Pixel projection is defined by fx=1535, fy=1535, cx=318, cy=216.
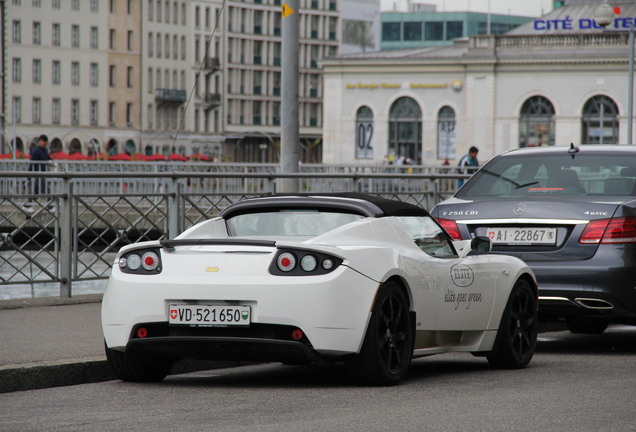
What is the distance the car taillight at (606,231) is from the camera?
1098 cm

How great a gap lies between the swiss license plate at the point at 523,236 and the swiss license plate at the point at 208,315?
3.14 metres

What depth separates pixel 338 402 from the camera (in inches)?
324

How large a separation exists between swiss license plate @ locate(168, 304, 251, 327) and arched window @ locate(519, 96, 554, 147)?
92230 millimetres

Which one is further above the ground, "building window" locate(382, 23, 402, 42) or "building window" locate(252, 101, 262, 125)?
"building window" locate(382, 23, 402, 42)

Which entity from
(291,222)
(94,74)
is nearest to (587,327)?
(291,222)

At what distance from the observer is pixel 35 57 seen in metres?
127

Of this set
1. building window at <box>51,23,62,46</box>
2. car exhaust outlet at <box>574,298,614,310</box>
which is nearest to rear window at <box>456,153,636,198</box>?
car exhaust outlet at <box>574,298,614,310</box>

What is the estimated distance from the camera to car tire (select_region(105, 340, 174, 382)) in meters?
9.10

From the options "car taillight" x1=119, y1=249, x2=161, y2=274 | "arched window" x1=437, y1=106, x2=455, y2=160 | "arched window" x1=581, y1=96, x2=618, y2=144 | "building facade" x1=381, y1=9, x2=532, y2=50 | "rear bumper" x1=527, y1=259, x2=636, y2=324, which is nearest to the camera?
"car taillight" x1=119, y1=249, x2=161, y2=274

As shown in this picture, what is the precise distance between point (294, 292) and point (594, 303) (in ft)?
10.8

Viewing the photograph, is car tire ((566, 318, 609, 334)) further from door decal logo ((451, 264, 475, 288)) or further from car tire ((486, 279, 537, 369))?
door decal logo ((451, 264, 475, 288))

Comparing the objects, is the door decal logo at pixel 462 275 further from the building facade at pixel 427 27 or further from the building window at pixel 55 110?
the building facade at pixel 427 27

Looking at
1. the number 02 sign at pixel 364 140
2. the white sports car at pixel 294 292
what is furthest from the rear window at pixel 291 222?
the number 02 sign at pixel 364 140

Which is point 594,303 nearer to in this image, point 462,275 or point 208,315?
point 462,275
